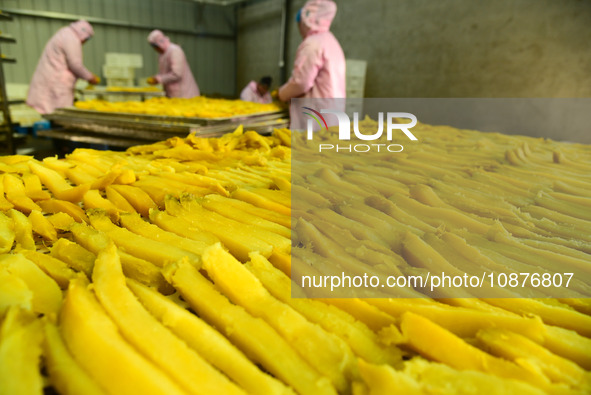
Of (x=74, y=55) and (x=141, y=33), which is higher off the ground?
(x=141, y=33)

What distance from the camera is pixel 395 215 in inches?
55.7

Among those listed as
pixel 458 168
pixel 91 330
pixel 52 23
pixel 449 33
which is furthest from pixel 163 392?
pixel 52 23

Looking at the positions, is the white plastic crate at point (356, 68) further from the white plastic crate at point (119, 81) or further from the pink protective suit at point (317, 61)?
the white plastic crate at point (119, 81)

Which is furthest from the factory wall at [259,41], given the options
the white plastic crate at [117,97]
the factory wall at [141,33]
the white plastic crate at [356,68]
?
the white plastic crate at [117,97]

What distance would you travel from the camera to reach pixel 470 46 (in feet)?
20.5

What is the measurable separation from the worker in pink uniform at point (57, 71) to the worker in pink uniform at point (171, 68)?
4.24 feet

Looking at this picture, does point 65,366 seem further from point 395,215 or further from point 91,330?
point 395,215

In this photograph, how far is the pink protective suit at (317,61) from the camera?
185 inches

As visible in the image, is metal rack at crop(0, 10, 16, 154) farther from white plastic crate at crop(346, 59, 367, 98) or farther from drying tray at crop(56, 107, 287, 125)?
white plastic crate at crop(346, 59, 367, 98)

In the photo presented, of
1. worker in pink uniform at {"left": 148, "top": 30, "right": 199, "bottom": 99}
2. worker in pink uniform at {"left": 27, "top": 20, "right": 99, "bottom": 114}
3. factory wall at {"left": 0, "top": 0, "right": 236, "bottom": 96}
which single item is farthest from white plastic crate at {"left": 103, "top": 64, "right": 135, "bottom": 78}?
worker in pink uniform at {"left": 27, "top": 20, "right": 99, "bottom": 114}

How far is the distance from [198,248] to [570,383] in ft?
2.87

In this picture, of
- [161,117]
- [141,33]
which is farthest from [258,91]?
[141,33]

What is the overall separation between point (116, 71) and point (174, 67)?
1.79 meters

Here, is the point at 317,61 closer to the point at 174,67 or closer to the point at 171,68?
the point at 174,67
